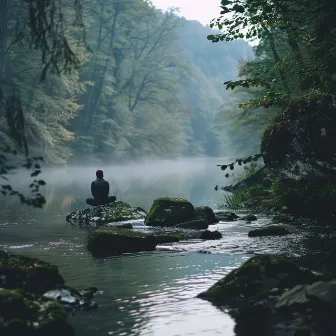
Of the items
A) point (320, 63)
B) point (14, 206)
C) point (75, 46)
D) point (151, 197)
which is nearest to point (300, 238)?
point (320, 63)

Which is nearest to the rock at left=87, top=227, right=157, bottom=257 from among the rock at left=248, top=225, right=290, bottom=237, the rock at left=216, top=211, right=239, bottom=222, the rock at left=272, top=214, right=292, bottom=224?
Result: the rock at left=248, top=225, right=290, bottom=237

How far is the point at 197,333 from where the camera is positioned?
902cm

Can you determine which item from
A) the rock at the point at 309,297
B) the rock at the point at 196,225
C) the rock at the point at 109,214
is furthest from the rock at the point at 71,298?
the rock at the point at 109,214

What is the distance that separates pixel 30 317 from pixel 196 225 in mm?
12306

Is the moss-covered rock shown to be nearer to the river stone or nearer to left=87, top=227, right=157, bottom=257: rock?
left=87, top=227, right=157, bottom=257: rock

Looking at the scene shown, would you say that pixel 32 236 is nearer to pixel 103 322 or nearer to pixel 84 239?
pixel 84 239

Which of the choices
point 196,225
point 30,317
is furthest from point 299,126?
point 30,317

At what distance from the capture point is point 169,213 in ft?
73.8

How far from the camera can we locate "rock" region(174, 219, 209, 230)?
21.1m

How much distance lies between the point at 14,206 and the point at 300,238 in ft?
55.4

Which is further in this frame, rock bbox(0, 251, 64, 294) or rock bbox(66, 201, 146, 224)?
rock bbox(66, 201, 146, 224)

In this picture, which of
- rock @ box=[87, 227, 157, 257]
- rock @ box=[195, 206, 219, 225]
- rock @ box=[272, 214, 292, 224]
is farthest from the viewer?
rock @ box=[195, 206, 219, 225]

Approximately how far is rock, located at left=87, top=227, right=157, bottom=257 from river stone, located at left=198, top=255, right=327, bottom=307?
550cm

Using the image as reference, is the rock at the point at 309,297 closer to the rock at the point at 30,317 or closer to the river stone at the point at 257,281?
the river stone at the point at 257,281
